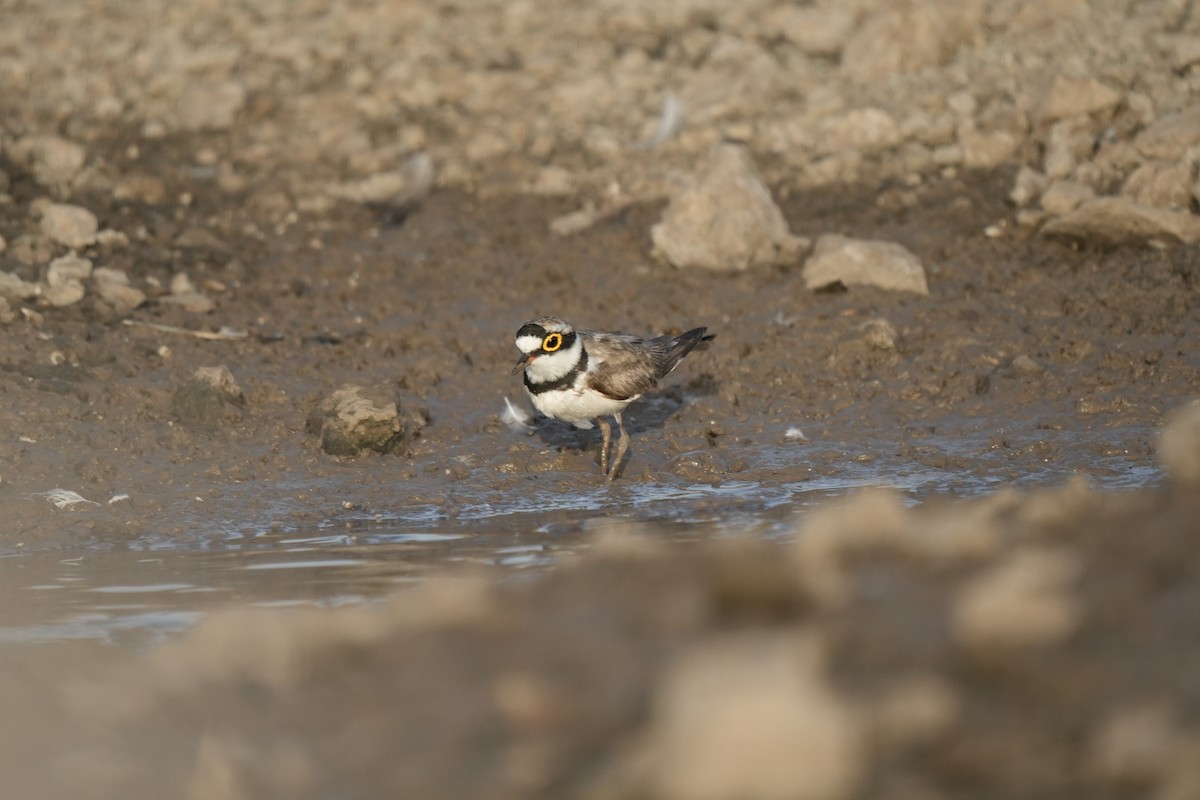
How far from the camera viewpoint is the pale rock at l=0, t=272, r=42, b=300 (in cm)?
952

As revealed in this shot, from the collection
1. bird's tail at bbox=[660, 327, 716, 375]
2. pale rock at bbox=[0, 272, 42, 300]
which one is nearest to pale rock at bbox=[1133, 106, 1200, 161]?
bird's tail at bbox=[660, 327, 716, 375]

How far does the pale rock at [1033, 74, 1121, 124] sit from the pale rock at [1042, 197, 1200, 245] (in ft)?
4.00

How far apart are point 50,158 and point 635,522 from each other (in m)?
6.07

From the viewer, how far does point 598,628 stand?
438 cm

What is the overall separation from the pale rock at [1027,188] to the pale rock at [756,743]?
320 inches

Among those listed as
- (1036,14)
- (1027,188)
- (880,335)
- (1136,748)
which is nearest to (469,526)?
(880,335)

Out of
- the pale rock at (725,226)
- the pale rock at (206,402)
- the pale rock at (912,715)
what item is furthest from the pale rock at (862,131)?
the pale rock at (912,715)

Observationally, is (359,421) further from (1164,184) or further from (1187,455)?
(1164,184)

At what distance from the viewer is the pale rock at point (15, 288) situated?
31.2 feet

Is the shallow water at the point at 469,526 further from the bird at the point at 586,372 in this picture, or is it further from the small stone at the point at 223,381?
the small stone at the point at 223,381

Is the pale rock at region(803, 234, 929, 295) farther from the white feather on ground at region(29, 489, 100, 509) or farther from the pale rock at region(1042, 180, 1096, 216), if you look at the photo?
the white feather on ground at region(29, 489, 100, 509)

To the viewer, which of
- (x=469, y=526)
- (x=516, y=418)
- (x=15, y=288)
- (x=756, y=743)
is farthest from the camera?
(x=15, y=288)

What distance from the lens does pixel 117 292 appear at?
32.3ft

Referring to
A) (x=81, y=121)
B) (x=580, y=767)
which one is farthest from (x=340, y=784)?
(x=81, y=121)
